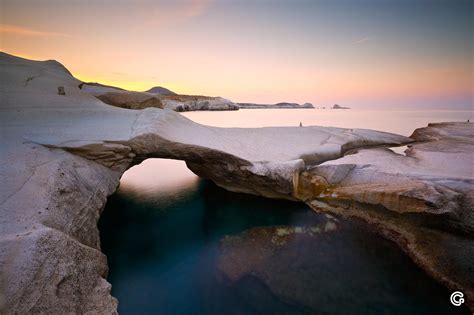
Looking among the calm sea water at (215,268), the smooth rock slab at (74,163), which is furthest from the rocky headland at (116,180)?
the calm sea water at (215,268)

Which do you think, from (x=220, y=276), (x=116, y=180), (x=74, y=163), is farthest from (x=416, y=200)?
(x=74, y=163)

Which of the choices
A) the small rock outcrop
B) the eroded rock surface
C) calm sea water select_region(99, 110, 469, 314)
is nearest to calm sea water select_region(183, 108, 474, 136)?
the small rock outcrop

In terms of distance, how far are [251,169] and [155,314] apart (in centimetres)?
641

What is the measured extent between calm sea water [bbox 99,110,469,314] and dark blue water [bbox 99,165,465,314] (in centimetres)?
3

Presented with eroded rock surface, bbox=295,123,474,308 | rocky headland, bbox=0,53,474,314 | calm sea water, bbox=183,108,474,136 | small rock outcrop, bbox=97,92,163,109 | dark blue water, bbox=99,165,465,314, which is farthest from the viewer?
calm sea water, bbox=183,108,474,136

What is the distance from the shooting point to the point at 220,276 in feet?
24.0

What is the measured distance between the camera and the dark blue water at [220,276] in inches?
249

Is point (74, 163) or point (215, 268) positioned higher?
point (74, 163)

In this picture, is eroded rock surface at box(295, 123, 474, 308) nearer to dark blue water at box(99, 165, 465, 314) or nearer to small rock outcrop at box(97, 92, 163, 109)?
dark blue water at box(99, 165, 465, 314)

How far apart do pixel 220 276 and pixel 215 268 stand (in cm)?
42

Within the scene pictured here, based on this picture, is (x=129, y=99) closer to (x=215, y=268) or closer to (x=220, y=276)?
(x=215, y=268)

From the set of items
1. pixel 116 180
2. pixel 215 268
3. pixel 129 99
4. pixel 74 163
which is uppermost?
pixel 129 99

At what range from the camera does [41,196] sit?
560cm

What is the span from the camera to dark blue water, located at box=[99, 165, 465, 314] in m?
6.32
